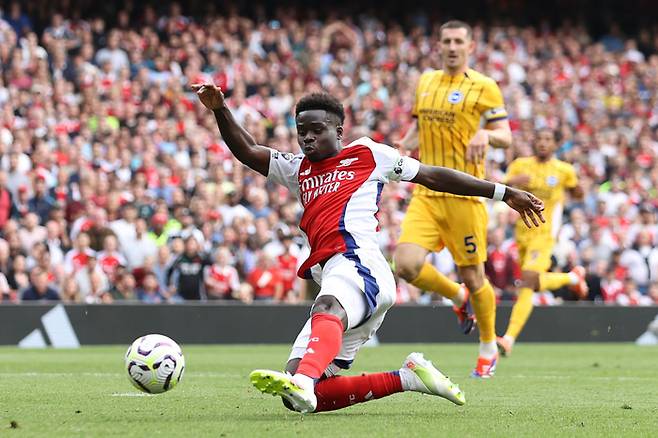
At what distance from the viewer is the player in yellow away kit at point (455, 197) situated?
33.9 ft

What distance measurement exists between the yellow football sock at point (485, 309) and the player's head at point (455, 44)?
1923 millimetres

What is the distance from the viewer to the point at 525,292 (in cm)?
1316

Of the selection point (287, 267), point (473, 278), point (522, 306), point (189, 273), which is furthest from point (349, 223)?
point (287, 267)

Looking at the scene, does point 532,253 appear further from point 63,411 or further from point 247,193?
point 63,411

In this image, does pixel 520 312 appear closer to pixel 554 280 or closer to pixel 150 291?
pixel 554 280

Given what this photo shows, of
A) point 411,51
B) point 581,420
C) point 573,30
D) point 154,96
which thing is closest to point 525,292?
point 581,420

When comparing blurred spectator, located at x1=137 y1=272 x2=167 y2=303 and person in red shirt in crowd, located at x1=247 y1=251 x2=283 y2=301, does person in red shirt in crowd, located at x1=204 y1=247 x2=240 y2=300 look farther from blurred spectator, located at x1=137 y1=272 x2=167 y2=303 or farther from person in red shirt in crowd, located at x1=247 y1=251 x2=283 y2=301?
blurred spectator, located at x1=137 y1=272 x2=167 y2=303

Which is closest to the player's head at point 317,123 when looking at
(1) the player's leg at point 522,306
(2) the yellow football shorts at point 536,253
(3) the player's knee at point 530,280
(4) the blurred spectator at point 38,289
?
(1) the player's leg at point 522,306

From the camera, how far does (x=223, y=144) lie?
66.6 feet

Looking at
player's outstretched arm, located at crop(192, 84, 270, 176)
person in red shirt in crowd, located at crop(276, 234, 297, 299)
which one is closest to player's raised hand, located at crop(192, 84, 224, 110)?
player's outstretched arm, located at crop(192, 84, 270, 176)

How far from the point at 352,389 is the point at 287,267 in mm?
10887

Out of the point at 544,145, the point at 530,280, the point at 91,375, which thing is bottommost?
the point at 91,375

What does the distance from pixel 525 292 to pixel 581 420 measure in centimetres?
646

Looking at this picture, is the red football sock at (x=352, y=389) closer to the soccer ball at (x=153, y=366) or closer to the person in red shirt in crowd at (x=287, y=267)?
the soccer ball at (x=153, y=366)
